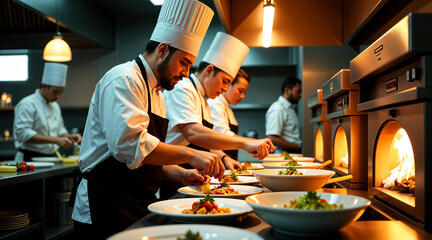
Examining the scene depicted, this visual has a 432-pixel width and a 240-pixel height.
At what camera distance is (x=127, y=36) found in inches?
252

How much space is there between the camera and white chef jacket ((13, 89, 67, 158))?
451 centimetres

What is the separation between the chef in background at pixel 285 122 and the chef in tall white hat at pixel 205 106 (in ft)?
6.46

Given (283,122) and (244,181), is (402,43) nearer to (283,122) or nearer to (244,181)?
(244,181)

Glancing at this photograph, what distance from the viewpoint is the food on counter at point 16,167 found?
295 cm

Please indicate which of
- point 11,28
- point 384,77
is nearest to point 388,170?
point 384,77

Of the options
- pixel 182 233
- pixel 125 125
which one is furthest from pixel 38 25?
pixel 182 233

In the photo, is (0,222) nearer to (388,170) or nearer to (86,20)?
(388,170)

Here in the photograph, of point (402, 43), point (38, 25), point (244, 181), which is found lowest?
point (244, 181)

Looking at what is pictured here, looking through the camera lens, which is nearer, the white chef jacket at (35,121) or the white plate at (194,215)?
the white plate at (194,215)

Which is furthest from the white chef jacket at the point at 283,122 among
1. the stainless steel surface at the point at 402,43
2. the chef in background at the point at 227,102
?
the stainless steel surface at the point at 402,43

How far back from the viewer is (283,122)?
4.79m

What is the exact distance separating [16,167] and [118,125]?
2058 millimetres

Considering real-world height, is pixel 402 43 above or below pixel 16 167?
above

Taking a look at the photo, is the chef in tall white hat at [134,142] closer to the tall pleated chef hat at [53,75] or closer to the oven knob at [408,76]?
the oven knob at [408,76]
